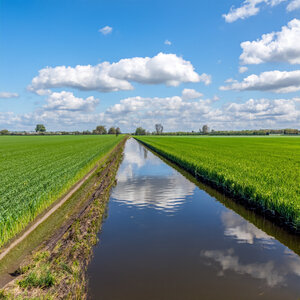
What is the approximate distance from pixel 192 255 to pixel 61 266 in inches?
157

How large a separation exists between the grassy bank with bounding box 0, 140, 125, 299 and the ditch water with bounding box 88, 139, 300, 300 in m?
0.37

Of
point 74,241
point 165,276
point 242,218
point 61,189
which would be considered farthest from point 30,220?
point 242,218

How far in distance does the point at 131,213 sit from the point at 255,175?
28.7ft

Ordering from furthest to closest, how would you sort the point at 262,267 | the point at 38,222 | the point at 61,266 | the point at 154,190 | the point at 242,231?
the point at 154,190 < the point at 38,222 < the point at 242,231 < the point at 262,267 < the point at 61,266

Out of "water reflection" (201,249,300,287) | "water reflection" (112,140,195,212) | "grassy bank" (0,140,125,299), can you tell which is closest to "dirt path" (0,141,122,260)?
"grassy bank" (0,140,125,299)

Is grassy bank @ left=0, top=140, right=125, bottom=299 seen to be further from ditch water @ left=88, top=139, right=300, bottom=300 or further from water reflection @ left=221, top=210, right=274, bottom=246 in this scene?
water reflection @ left=221, top=210, right=274, bottom=246

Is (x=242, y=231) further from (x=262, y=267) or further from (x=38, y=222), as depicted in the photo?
(x=38, y=222)

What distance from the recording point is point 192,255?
712cm

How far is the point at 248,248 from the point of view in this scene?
24.9ft

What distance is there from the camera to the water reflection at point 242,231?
324 inches

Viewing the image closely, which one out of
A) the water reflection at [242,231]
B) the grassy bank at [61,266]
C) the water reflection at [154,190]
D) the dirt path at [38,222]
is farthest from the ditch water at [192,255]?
the dirt path at [38,222]

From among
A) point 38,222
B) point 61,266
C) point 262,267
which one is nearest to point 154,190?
point 38,222

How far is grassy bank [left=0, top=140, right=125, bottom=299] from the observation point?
508 cm

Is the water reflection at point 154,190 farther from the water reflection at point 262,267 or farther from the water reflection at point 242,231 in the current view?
the water reflection at point 262,267
